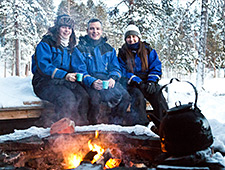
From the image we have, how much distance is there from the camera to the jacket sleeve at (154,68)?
3.51 metres

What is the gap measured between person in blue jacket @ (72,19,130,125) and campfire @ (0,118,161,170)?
2.67ft

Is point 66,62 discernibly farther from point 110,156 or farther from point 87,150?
point 110,156

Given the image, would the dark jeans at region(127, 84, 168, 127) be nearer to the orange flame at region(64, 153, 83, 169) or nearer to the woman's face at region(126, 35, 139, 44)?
the woman's face at region(126, 35, 139, 44)

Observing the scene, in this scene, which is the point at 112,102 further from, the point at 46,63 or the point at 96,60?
the point at 46,63

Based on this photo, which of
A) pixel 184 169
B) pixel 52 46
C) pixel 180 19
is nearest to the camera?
pixel 184 169

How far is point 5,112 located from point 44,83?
0.73m

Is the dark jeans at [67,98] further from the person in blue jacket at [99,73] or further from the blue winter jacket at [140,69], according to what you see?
the blue winter jacket at [140,69]

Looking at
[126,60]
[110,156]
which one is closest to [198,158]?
[110,156]

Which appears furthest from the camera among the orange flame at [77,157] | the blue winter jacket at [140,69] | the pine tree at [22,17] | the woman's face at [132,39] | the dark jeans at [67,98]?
the pine tree at [22,17]

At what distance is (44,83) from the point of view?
10.7ft

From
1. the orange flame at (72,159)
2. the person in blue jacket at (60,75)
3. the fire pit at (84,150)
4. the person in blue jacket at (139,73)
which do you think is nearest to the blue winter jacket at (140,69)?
the person in blue jacket at (139,73)

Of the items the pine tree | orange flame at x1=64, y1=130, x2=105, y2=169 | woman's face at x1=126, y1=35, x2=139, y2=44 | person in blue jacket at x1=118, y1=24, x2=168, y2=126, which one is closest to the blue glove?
person in blue jacket at x1=118, y1=24, x2=168, y2=126

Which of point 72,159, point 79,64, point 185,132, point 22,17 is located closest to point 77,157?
point 72,159

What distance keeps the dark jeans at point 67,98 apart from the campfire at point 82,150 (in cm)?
67
